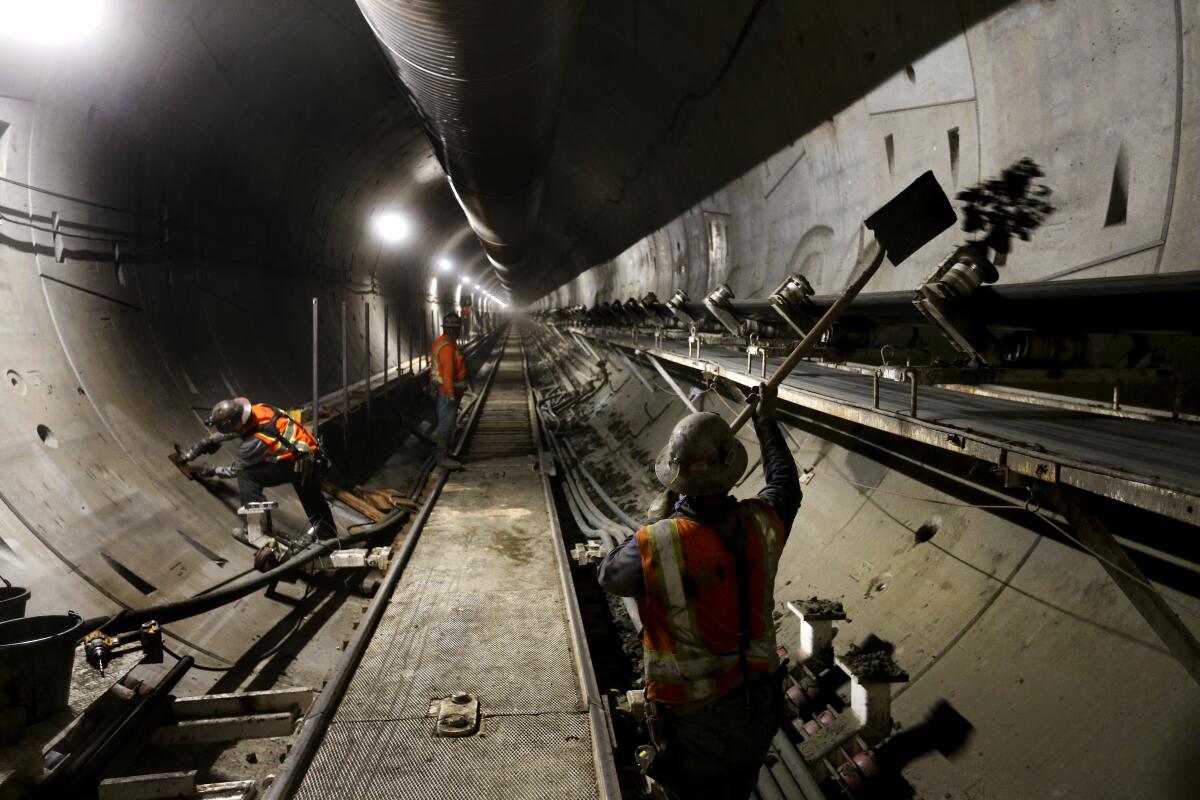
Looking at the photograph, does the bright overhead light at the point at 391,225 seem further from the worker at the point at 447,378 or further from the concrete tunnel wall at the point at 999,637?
the concrete tunnel wall at the point at 999,637

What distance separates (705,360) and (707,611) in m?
3.42

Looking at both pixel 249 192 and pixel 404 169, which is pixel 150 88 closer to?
pixel 249 192

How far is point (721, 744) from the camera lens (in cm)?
240

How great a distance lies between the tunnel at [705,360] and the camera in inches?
101

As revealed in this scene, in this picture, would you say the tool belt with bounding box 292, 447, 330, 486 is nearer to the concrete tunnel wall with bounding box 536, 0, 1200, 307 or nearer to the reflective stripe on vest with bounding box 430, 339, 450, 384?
the reflective stripe on vest with bounding box 430, 339, 450, 384

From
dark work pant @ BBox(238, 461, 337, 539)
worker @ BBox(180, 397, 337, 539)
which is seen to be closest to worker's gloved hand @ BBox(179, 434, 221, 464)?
worker @ BBox(180, 397, 337, 539)

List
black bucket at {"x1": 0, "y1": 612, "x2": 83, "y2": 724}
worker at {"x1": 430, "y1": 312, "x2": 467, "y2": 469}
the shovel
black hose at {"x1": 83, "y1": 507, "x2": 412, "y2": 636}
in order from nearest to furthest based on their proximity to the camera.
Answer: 1. black bucket at {"x1": 0, "y1": 612, "x2": 83, "y2": 724}
2. the shovel
3. black hose at {"x1": 83, "y1": 507, "x2": 412, "y2": 636}
4. worker at {"x1": 430, "y1": 312, "x2": 467, "y2": 469}

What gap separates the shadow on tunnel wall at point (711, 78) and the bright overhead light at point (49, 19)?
3.66 m

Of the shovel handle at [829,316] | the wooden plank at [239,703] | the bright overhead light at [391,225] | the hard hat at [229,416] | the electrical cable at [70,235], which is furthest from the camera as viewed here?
the bright overhead light at [391,225]

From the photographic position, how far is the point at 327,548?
5582mm

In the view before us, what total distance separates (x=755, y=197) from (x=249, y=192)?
4.99 meters

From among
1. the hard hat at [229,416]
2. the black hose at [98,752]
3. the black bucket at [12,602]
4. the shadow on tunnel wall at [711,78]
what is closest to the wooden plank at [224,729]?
the black hose at [98,752]

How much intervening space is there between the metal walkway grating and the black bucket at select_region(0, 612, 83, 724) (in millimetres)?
1017

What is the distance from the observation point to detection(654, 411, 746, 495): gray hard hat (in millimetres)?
2307
